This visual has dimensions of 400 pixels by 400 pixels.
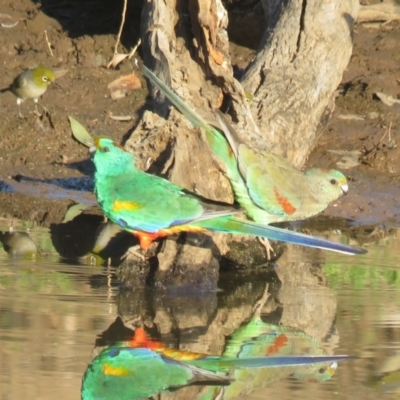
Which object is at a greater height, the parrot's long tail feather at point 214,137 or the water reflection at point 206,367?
Answer: the parrot's long tail feather at point 214,137

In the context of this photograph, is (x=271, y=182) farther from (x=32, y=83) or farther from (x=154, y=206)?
(x=32, y=83)

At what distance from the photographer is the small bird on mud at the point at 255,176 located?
6.78 metres

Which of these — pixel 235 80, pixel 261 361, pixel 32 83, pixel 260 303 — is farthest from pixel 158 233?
pixel 32 83

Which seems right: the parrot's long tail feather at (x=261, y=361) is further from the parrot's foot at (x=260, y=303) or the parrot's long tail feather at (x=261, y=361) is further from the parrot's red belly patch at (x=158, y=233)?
the parrot's red belly patch at (x=158, y=233)

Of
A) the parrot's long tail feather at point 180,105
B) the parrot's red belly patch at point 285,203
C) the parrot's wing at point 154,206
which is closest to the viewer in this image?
the parrot's wing at point 154,206

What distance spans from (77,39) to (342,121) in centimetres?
311

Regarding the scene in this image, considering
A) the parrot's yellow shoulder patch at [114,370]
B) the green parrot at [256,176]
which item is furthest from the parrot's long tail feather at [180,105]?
the parrot's yellow shoulder patch at [114,370]

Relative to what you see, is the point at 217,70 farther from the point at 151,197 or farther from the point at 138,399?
the point at 138,399

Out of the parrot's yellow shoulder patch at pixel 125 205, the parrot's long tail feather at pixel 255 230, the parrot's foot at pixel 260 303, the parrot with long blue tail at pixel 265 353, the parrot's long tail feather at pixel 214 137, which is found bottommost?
the parrot's foot at pixel 260 303

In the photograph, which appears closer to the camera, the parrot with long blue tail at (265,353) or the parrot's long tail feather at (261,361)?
the parrot with long blue tail at (265,353)

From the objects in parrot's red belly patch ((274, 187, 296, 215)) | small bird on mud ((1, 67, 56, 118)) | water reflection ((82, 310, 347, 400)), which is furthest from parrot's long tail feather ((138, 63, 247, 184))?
small bird on mud ((1, 67, 56, 118))

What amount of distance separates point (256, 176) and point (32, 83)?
4116 millimetres

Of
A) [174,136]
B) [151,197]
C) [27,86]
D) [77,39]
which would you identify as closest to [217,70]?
[174,136]

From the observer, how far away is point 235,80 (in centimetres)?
761
